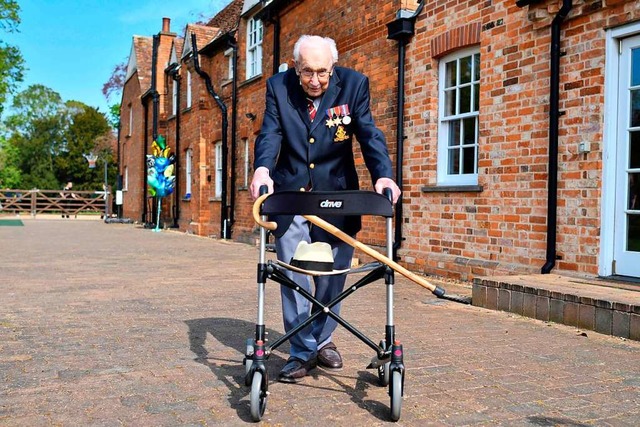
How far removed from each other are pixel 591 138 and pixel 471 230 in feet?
6.95

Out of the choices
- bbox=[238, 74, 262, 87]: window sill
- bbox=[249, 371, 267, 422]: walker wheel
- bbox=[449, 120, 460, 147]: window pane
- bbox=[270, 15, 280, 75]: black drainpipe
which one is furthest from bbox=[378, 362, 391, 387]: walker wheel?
bbox=[238, 74, 262, 87]: window sill

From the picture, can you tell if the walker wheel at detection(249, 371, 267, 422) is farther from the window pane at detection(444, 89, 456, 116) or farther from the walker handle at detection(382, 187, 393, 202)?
the window pane at detection(444, 89, 456, 116)

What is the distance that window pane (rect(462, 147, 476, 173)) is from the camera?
8.84m

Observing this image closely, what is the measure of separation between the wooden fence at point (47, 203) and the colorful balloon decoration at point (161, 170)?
66.4 feet

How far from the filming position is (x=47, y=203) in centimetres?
4375

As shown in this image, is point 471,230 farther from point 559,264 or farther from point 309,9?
point 309,9

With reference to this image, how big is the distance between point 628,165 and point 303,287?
431 centimetres

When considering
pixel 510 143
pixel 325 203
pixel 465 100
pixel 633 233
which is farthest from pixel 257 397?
pixel 465 100

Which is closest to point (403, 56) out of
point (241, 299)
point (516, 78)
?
point (516, 78)

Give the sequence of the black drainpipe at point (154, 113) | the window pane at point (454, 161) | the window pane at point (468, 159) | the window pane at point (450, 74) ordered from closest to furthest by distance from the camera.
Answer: the window pane at point (468, 159) → the window pane at point (454, 161) → the window pane at point (450, 74) → the black drainpipe at point (154, 113)

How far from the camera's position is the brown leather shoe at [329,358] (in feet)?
13.5

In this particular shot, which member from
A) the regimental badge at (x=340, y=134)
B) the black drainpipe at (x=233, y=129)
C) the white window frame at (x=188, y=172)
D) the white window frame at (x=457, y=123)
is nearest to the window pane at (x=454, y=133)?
the white window frame at (x=457, y=123)

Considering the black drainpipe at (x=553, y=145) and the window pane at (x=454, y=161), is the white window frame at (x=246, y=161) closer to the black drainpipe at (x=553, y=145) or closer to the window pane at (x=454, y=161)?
the window pane at (x=454, y=161)

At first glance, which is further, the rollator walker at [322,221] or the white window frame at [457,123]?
the white window frame at [457,123]
